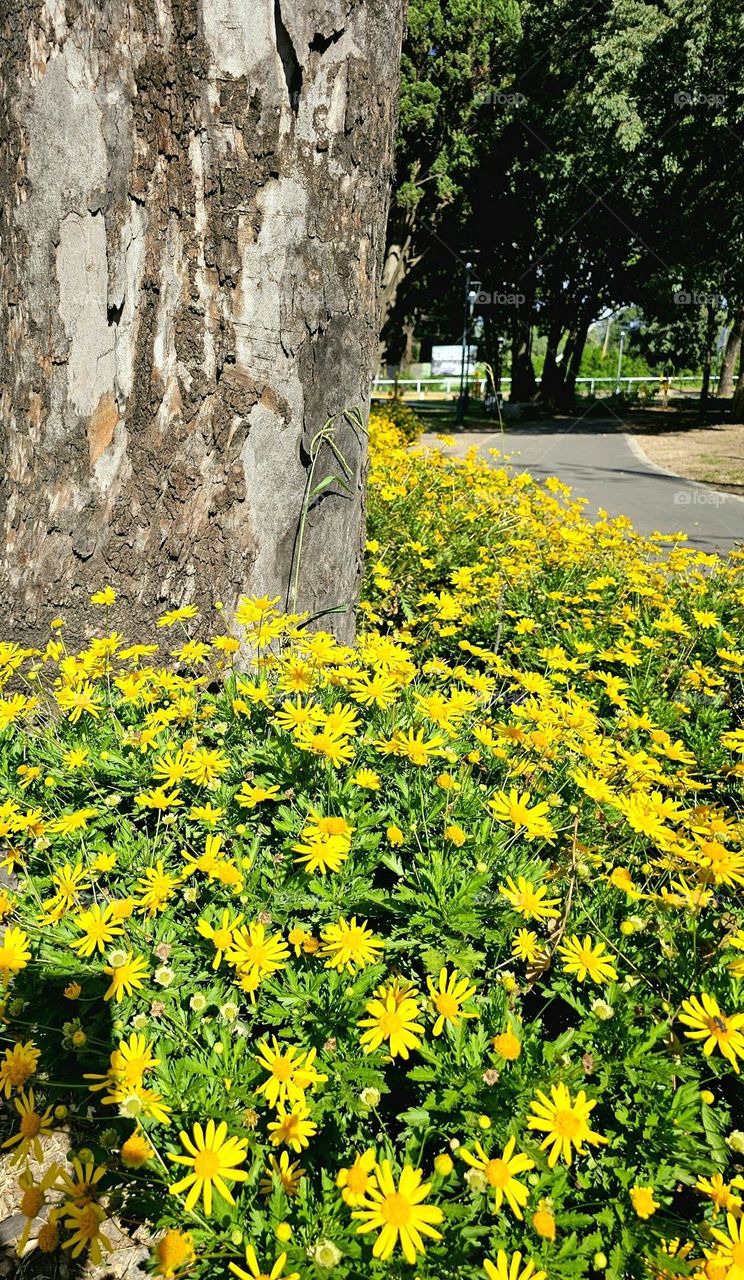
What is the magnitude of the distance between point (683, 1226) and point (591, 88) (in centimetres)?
2299

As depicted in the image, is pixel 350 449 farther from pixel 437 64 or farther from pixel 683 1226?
pixel 437 64

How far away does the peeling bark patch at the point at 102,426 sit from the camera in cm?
232

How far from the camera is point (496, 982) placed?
1.52 meters

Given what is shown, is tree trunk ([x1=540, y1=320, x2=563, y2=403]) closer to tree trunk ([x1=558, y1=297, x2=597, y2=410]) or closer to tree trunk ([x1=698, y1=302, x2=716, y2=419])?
tree trunk ([x1=558, y1=297, x2=597, y2=410])

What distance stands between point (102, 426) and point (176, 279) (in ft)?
1.59

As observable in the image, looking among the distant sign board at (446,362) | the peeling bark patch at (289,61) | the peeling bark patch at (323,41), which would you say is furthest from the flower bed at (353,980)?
the distant sign board at (446,362)

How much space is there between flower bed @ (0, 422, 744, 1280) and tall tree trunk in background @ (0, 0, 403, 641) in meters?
0.29

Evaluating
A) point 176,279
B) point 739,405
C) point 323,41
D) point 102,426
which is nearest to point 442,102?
point 739,405

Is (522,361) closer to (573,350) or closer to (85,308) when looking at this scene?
(573,350)

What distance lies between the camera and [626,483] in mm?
12305

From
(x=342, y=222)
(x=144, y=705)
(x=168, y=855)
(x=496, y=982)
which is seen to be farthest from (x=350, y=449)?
(x=496, y=982)

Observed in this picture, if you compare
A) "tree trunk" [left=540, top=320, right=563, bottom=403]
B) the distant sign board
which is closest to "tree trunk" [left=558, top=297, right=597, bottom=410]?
"tree trunk" [left=540, top=320, right=563, bottom=403]

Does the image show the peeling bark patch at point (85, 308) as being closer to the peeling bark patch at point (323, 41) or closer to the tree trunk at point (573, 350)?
the peeling bark patch at point (323, 41)

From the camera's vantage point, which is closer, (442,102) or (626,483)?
(626,483)
